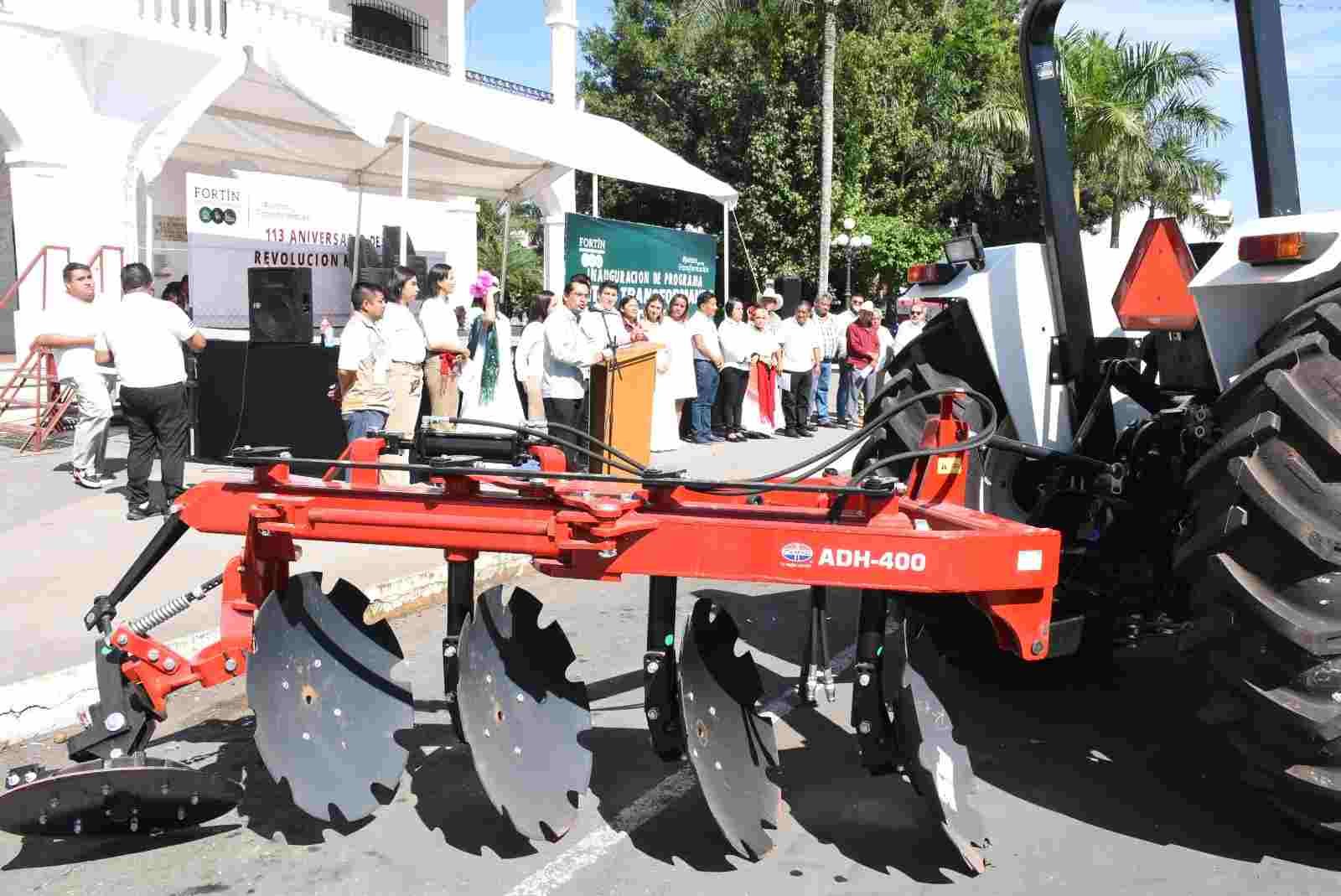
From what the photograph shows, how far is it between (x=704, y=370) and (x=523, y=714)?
380 inches

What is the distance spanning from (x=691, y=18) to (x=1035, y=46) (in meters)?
22.4

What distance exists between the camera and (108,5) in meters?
12.7

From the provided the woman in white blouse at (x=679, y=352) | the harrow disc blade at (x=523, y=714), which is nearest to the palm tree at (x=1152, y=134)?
the woman in white blouse at (x=679, y=352)

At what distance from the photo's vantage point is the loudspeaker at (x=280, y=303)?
959 cm

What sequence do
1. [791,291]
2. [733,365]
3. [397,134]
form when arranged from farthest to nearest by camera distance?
[791,291] → [733,365] → [397,134]

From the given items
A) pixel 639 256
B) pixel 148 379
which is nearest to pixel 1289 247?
pixel 148 379

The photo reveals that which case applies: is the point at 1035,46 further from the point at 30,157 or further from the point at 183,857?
the point at 30,157

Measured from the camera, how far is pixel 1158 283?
13.6 feet

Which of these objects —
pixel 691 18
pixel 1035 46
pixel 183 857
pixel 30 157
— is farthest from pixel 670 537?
pixel 691 18

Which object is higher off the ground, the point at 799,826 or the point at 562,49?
the point at 562,49

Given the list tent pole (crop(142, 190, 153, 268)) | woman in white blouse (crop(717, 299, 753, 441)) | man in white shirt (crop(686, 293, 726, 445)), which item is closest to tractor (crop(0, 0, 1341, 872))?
man in white shirt (crop(686, 293, 726, 445))

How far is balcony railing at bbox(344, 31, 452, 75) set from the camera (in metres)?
23.0

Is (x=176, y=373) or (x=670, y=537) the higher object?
(x=176, y=373)

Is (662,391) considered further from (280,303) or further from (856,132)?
(856,132)
